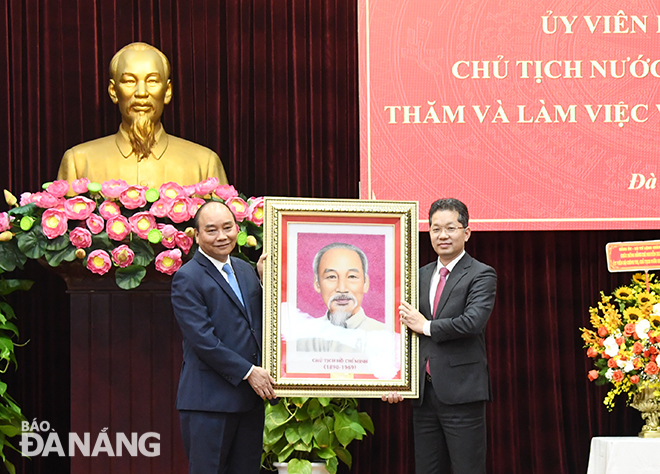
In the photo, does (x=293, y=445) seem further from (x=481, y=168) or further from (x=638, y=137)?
(x=638, y=137)

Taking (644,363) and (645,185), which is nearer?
(644,363)

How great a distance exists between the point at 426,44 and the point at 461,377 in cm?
192

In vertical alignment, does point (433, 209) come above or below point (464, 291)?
above

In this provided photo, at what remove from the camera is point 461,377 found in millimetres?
2783

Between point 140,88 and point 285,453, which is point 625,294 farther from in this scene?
point 140,88

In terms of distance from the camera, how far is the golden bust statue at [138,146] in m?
3.73

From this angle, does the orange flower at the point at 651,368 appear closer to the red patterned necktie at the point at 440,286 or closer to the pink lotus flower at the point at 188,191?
the red patterned necktie at the point at 440,286

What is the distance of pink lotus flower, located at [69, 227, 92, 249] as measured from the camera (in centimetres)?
309

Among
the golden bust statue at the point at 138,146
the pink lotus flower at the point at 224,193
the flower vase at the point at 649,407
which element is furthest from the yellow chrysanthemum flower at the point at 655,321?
the golden bust statue at the point at 138,146

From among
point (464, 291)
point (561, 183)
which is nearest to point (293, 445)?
point (464, 291)

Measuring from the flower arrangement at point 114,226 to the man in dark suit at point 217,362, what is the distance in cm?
46

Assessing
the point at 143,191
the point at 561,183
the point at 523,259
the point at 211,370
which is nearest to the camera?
the point at 211,370

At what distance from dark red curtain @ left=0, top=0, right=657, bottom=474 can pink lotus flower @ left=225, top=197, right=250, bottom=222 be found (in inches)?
45.7

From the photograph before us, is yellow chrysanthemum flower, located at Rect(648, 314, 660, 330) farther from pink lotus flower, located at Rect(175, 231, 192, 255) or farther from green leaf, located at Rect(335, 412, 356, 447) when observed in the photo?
pink lotus flower, located at Rect(175, 231, 192, 255)
